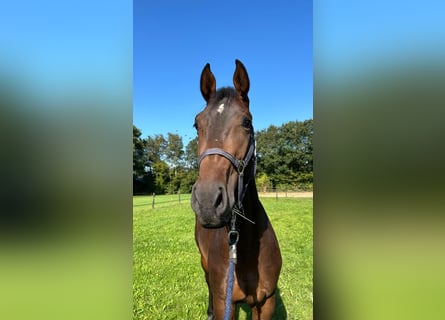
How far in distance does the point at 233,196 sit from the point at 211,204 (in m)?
0.11

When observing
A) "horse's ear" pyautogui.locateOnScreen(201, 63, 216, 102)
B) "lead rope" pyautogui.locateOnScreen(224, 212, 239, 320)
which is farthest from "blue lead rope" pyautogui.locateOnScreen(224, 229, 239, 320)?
"horse's ear" pyautogui.locateOnScreen(201, 63, 216, 102)

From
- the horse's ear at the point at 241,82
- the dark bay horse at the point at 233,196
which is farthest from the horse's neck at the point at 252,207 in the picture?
the horse's ear at the point at 241,82

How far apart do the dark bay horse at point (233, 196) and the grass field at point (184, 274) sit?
2.97ft

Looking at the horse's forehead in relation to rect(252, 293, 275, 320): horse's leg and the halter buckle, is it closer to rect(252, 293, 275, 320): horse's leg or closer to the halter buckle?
the halter buckle

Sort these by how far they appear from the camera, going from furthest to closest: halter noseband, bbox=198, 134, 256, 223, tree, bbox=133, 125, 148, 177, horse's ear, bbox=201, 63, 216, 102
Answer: tree, bbox=133, 125, 148, 177, horse's ear, bbox=201, 63, 216, 102, halter noseband, bbox=198, 134, 256, 223

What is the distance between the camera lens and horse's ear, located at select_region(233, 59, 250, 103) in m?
1.24

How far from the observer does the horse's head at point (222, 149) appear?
92 centimetres

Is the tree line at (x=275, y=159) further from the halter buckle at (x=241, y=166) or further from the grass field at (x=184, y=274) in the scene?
the halter buckle at (x=241, y=166)

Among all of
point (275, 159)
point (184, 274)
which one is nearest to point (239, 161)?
point (275, 159)

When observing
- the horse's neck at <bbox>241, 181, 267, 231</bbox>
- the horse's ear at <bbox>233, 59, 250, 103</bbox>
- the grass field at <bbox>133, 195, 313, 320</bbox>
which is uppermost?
the horse's ear at <bbox>233, 59, 250, 103</bbox>
